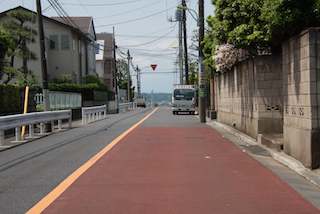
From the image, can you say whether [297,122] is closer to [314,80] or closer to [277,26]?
[314,80]

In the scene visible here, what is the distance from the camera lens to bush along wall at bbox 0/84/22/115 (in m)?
15.7

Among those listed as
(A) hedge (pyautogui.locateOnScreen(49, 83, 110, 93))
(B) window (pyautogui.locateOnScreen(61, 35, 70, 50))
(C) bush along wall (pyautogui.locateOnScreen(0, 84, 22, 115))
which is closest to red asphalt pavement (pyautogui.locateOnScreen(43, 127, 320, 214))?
(C) bush along wall (pyautogui.locateOnScreen(0, 84, 22, 115))

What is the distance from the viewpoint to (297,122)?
762 cm

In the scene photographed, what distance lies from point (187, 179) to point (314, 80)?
3249 mm

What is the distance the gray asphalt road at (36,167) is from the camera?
5.20m

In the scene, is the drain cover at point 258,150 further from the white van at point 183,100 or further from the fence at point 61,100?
the white van at point 183,100

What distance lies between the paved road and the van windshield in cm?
2074

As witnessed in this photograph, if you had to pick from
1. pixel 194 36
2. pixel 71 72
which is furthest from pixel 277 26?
pixel 194 36

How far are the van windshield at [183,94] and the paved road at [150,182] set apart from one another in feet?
68.1

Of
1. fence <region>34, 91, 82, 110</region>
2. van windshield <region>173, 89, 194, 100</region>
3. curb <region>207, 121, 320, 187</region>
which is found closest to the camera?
curb <region>207, 121, 320, 187</region>

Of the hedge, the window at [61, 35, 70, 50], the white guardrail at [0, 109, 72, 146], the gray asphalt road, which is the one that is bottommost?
the gray asphalt road

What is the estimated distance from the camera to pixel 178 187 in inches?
224

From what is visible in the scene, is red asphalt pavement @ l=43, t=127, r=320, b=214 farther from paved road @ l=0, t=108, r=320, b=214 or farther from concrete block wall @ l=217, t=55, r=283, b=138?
concrete block wall @ l=217, t=55, r=283, b=138

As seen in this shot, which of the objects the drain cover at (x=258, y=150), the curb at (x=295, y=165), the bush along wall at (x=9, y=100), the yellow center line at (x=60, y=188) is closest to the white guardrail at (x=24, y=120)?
the bush along wall at (x=9, y=100)
